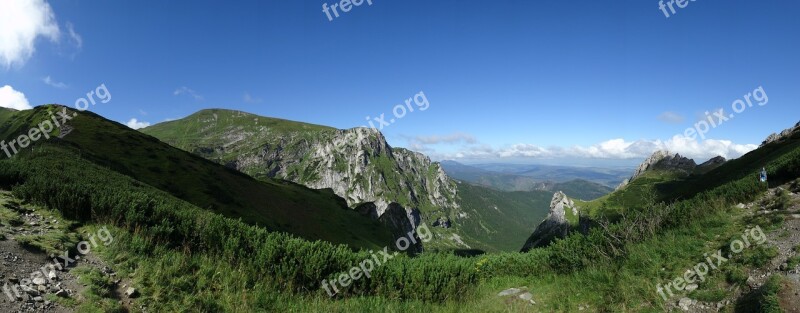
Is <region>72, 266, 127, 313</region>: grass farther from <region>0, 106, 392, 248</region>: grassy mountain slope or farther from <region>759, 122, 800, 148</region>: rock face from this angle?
<region>759, 122, 800, 148</region>: rock face

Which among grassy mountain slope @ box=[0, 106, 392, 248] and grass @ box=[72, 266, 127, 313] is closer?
grass @ box=[72, 266, 127, 313]

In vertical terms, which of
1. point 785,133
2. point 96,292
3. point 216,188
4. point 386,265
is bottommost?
point 785,133

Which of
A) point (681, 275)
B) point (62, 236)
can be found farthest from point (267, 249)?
point (681, 275)

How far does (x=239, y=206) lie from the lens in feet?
305

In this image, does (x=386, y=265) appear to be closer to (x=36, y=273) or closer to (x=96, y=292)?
(x=96, y=292)

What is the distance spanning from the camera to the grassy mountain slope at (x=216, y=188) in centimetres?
8712

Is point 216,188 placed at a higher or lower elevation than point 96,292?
higher

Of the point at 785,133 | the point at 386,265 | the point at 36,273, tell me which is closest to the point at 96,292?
the point at 36,273

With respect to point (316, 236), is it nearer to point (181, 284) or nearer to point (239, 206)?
point (239, 206)

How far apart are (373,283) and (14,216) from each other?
11805 millimetres

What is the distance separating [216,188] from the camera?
316 ft

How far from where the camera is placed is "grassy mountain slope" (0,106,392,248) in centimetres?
8712

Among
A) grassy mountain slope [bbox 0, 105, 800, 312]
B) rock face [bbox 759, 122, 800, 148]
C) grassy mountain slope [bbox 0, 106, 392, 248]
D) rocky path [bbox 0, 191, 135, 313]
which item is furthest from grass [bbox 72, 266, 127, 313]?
rock face [bbox 759, 122, 800, 148]

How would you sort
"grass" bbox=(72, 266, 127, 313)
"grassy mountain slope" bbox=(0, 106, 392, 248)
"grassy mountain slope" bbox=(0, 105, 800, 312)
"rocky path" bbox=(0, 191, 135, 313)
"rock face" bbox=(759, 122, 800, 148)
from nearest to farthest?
"rocky path" bbox=(0, 191, 135, 313), "grass" bbox=(72, 266, 127, 313), "grassy mountain slope" bbox=(0, 105, 800, 312), "grassy mountain slope" bbox=(0, 106, 392, 248), "rock face" bbox=(759, 122, 800, 148)
